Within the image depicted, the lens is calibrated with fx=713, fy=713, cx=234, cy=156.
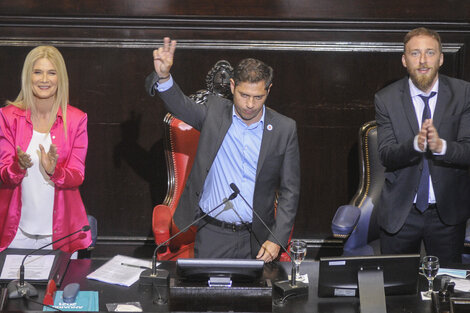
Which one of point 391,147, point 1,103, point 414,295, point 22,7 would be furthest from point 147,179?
point 414,295

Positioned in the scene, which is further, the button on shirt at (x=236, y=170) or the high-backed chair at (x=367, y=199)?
the high-backed chair at (x=367, y=199)

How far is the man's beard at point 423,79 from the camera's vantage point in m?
3.59

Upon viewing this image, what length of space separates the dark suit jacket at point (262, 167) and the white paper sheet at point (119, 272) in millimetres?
400

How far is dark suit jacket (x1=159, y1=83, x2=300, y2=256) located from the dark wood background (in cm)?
124

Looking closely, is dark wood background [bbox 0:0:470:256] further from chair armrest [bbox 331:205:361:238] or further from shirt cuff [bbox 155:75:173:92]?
shirt cuff [bbox 155:75:173:92]

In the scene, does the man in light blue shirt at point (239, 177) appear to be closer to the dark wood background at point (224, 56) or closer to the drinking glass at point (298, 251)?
the drinking glass at point (298, 251)

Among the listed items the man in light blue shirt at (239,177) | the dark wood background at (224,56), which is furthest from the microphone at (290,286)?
the dark wood background at (224,56)

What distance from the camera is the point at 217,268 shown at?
2869mm

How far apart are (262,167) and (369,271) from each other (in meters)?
0.88

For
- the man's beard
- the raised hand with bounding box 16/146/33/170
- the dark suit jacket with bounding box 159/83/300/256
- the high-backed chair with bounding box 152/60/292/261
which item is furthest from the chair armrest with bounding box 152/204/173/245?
the man's beard

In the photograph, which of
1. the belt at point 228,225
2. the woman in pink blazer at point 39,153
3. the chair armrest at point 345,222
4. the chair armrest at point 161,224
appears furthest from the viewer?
the chair armrest at point 345,222

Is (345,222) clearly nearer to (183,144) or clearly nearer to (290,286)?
(183,144)

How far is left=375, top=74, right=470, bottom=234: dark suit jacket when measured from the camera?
3.61 meters

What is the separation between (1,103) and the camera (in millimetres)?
4766
